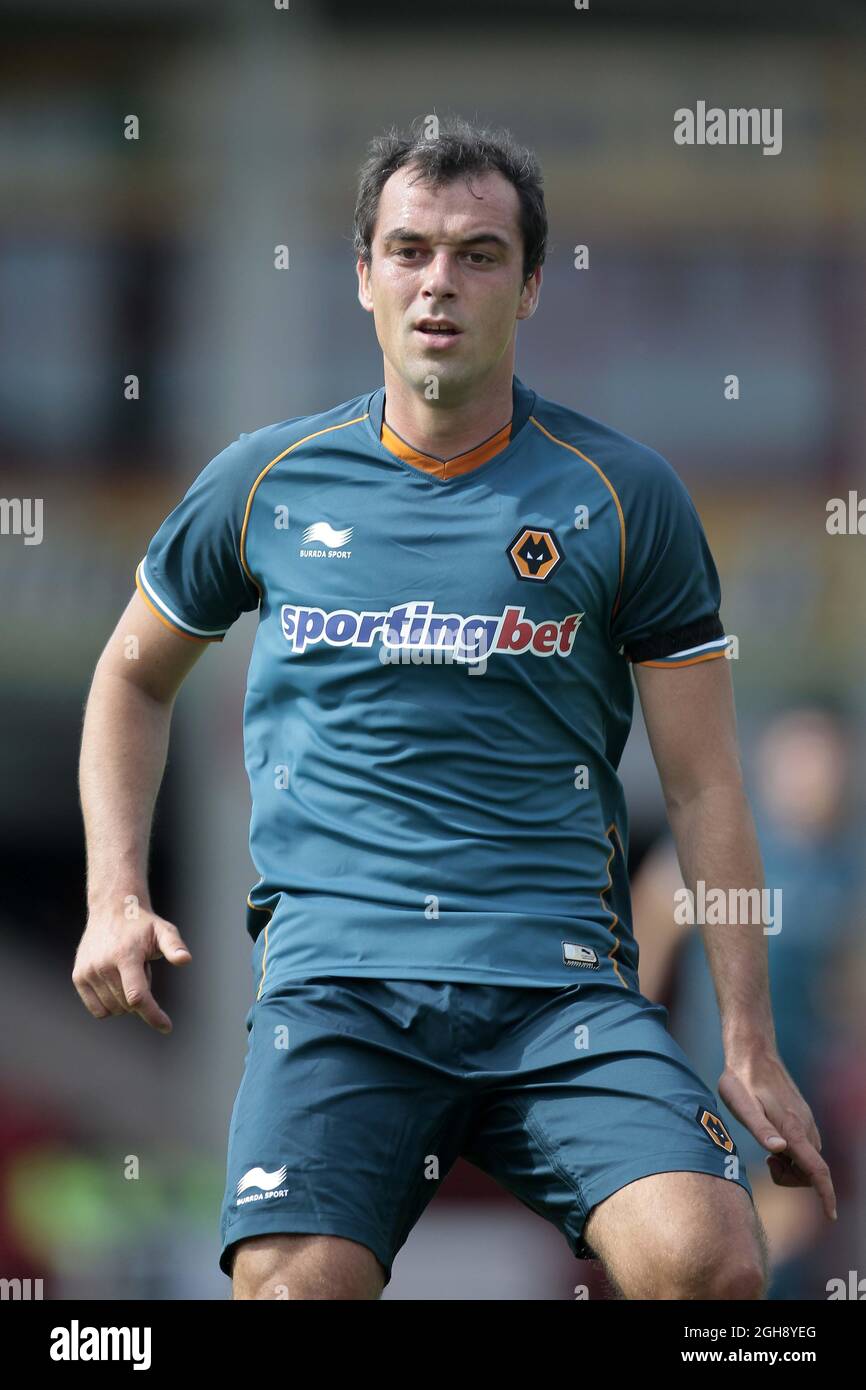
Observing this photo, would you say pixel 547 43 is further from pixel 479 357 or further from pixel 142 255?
pixel 479 357

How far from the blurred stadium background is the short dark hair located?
5155mm

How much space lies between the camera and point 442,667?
10.5 feet

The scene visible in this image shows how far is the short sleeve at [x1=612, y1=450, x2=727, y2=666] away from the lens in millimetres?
3336

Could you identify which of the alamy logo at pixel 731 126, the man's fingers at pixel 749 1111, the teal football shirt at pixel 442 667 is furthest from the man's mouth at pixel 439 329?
the alamy logo at pixel 731 126

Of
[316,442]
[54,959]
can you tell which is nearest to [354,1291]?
[316,442]

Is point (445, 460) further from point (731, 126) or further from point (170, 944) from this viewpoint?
point (731, 126)

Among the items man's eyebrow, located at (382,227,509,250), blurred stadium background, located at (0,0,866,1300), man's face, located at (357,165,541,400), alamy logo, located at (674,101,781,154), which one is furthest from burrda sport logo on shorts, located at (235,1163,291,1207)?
alamy logo, located at (674,101,781,154)

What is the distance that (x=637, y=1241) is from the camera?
287cm

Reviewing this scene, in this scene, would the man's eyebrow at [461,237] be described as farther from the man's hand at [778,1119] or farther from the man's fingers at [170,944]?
the man's hand at [778,1119]

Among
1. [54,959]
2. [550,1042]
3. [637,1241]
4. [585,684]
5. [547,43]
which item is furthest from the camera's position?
[547,43]

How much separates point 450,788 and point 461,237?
97cm

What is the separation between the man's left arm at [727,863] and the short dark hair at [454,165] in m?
0.84
